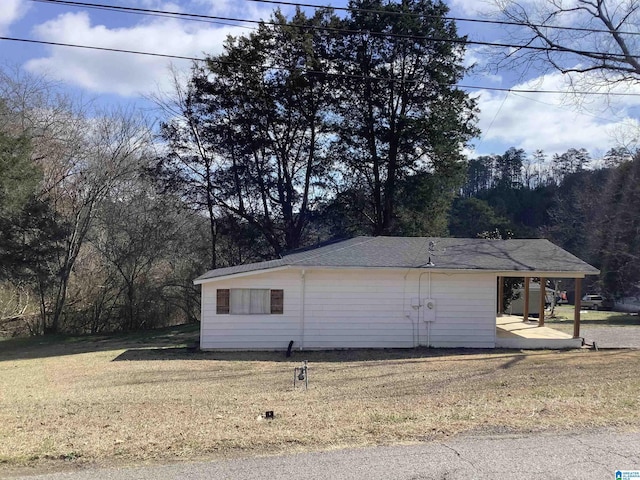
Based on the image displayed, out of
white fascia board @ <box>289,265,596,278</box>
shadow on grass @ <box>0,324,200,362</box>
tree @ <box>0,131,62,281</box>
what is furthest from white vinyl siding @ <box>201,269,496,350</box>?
tree @ <box>0,131,62,281</box>

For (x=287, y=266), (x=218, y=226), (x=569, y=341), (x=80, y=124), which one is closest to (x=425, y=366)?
(x=287, y=266)

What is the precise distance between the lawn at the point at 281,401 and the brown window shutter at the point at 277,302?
1.22m

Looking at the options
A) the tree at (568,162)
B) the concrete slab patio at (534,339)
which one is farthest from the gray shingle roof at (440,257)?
the tree at (568,162)

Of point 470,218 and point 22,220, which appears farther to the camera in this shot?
point 470,218

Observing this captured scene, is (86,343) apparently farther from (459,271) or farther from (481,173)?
(481,173)

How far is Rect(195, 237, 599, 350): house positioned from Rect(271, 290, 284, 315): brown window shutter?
0.09 feet

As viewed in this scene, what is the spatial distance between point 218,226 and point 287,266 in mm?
12963

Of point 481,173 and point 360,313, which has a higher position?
point 481,173

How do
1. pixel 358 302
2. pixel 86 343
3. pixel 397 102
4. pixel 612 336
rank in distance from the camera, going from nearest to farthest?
pixel 358 302
pixel 612 336
pixel 86 343
pixel 397 102

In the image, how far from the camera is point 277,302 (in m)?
14.1

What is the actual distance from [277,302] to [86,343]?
932cm

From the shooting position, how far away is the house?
14078 millimetres

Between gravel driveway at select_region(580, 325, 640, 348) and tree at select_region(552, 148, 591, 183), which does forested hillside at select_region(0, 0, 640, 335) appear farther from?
tree at select_region(552, 148, 591, 183)

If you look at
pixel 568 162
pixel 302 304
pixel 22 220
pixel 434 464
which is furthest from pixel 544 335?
pixel 568 162
